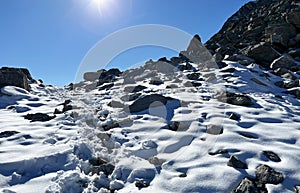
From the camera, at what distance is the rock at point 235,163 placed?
570 centimetres

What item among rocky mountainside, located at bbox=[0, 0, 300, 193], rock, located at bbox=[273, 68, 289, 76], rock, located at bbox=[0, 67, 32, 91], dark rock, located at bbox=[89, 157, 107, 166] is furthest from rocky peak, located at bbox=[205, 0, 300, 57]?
dark rock, located at bbox=[89, 157, 107, 166]

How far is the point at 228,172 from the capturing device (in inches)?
215

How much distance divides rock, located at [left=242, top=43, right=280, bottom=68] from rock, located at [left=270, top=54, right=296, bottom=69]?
42.0 inches

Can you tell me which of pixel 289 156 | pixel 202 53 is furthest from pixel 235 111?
pixel 202 53

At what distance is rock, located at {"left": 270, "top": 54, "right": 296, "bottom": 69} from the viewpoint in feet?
60.4

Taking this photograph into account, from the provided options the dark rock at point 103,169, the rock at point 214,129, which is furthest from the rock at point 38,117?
the rock at point 214,129

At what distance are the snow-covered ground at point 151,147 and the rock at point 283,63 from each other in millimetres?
7841

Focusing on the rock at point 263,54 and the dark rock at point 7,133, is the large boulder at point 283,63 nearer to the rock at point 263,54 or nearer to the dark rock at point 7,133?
the rock at point 263,54

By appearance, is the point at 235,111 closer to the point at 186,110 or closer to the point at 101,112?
the point at 186,110

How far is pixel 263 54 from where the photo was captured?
806 inches

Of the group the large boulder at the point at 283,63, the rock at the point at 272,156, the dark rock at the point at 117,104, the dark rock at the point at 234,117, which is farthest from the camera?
the large boulder at the point at 283,63

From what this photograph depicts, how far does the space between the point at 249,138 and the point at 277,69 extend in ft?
41.5

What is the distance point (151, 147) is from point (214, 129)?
6.80ft

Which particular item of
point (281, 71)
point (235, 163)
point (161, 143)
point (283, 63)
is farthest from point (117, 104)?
point (283, 63)
